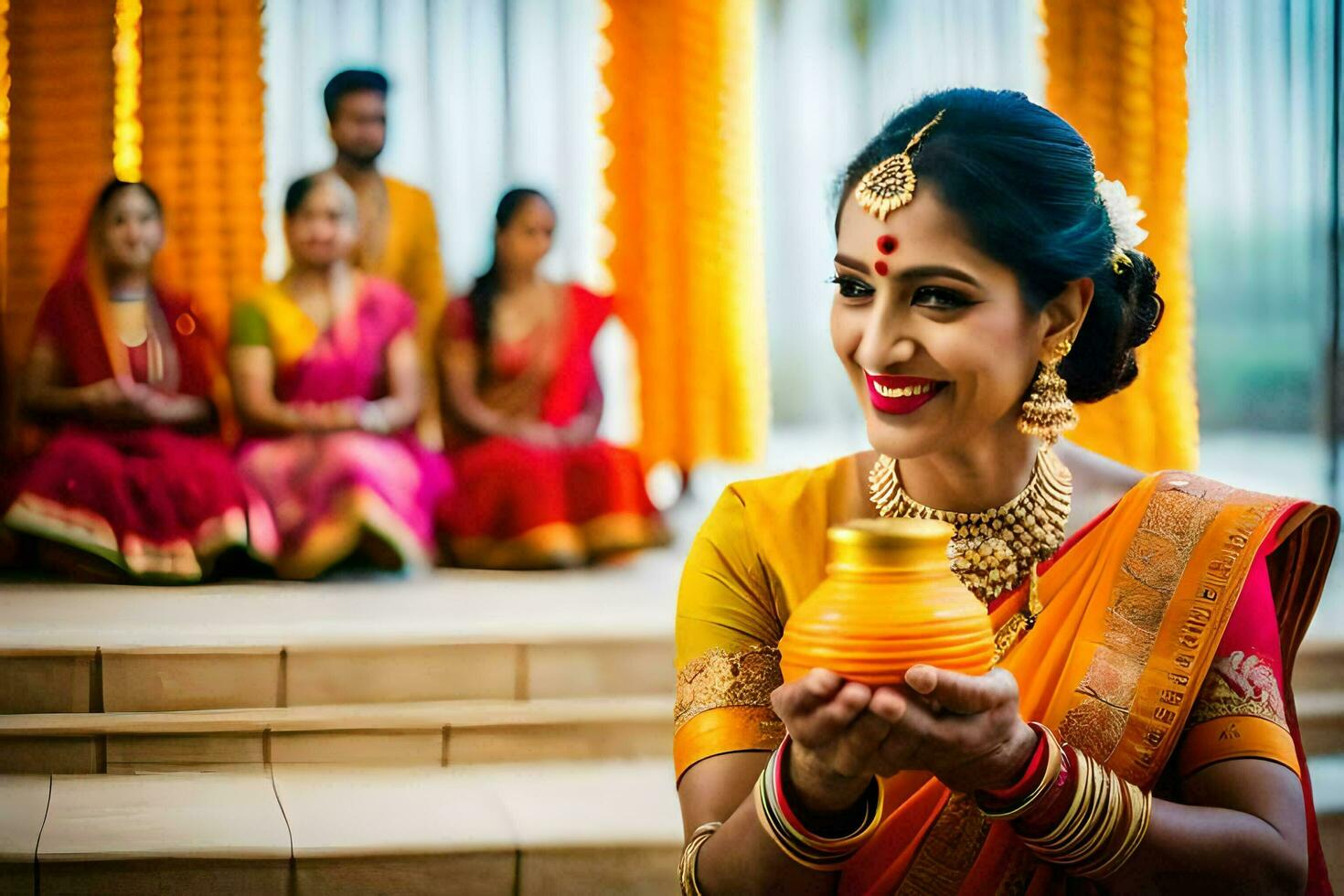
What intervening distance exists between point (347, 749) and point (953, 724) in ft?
7.36

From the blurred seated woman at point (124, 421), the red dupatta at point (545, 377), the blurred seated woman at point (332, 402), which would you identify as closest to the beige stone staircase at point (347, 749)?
the blurred seated woman at point (124, 421)

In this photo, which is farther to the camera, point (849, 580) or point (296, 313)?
point (296, 313)

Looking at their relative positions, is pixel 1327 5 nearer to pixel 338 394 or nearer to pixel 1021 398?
pixel 338 394

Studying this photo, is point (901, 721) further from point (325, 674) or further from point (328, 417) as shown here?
point (328, 417)

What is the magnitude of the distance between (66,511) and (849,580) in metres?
3.47

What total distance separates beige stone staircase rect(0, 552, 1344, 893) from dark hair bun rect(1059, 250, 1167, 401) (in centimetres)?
134

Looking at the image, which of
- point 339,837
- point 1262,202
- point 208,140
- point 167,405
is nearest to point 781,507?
point 339,837

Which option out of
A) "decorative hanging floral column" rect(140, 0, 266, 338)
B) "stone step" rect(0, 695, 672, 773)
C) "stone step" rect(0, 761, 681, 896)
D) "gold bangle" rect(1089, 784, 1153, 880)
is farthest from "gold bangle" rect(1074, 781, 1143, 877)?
"decorative hanging floral column" rect(140, 0, 266, 338)

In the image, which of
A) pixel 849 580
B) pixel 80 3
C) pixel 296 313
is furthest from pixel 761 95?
pixel 849 580

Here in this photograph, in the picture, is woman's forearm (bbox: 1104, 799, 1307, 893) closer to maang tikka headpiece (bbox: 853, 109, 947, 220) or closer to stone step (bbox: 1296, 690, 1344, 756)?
maang tikka headpiece (bbox: 853, 109, 947, 220)

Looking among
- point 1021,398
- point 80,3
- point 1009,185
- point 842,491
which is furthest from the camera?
point 80,3

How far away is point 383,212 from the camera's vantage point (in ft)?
15.1

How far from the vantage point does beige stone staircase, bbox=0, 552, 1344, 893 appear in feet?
8.13

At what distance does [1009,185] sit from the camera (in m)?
1.31
